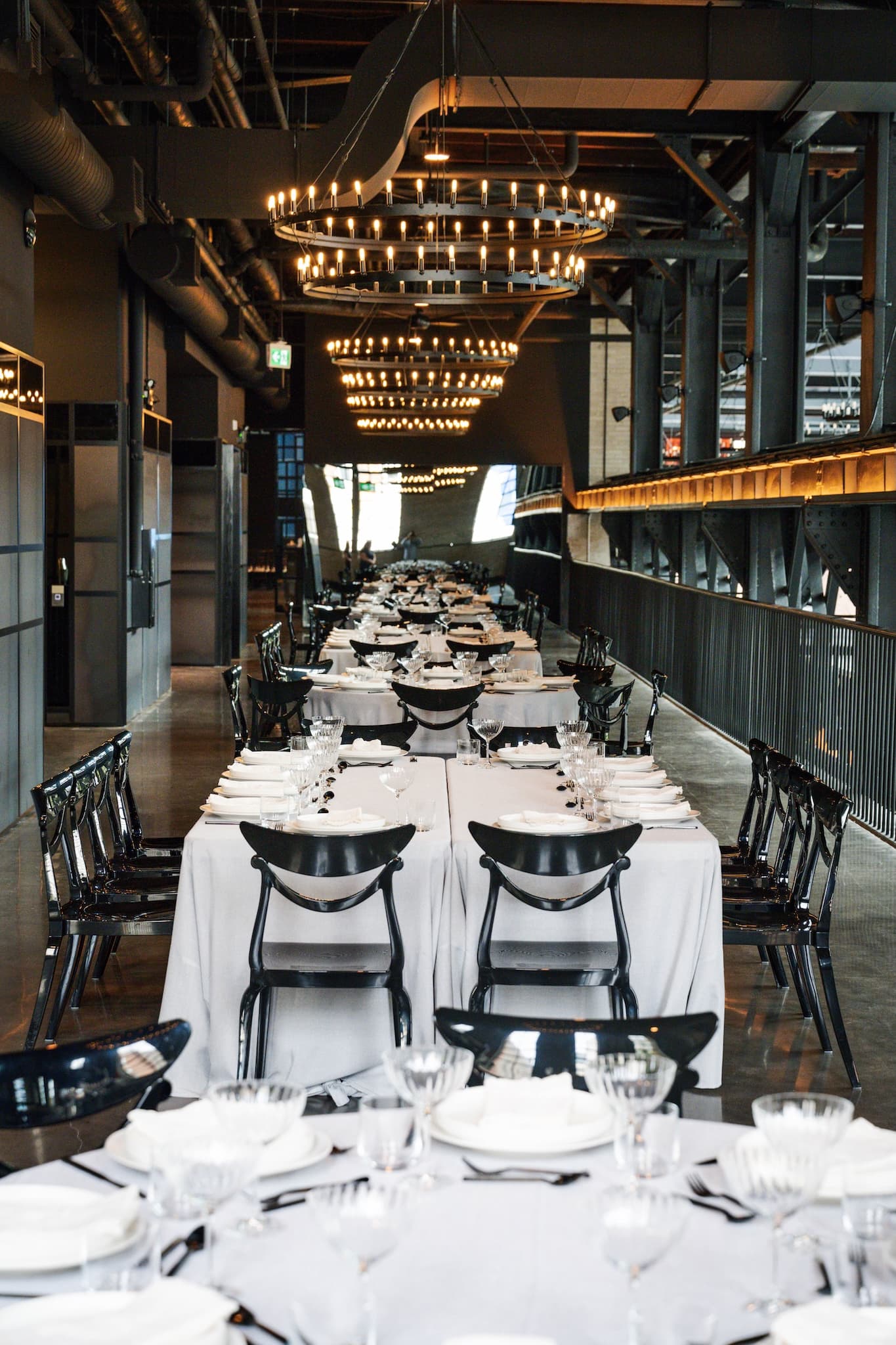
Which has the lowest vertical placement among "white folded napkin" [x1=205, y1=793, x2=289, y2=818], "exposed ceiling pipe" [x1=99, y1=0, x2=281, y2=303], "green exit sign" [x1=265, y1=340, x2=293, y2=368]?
"white folded napkin" [x1=205, y1=793, x2=289, y2=818]

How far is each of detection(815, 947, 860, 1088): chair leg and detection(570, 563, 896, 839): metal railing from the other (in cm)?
336

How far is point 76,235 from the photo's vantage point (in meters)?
12.1

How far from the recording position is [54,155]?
25.3 ft

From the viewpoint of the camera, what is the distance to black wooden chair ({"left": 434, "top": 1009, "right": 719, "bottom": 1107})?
8.40ft

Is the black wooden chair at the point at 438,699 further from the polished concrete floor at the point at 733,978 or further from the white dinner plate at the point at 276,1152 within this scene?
the white dinner plate at the point at 276,1152

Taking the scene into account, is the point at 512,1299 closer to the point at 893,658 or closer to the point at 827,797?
the point at 827,797

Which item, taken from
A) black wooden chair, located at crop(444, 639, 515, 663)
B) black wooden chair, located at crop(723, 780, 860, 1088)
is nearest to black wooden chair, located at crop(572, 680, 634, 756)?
black wooden chair, located at crop(444, 639, 515, 663)

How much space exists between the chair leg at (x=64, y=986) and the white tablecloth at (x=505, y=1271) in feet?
8.87

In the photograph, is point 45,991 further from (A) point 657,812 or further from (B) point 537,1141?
(B) point 537,1141

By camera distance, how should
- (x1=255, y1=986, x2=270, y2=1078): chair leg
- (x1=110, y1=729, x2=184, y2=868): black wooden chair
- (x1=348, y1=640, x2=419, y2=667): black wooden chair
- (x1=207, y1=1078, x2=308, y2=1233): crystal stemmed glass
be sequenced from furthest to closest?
(x1=348, y1=640, x2=419, y2=667): black wooden chair < (x1=110, y1=729, x2=184, y2=868): black wooden chair < (x1=255, y1=986, x2=270, y2=1078): chair leg < (x1=207, y1=1078, x2=308, y2=1233): crystal stemmed glass

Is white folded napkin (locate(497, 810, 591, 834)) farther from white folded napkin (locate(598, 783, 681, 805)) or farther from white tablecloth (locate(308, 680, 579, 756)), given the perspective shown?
white tablecloth (locate(308, 680, 579, 756))

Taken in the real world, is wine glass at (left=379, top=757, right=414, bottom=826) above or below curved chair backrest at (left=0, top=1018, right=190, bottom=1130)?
above

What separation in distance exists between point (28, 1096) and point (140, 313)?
1112cm

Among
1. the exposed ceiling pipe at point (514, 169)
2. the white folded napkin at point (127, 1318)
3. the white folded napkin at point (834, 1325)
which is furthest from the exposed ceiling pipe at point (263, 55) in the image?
the white folded napkin at point (834, 1325)
